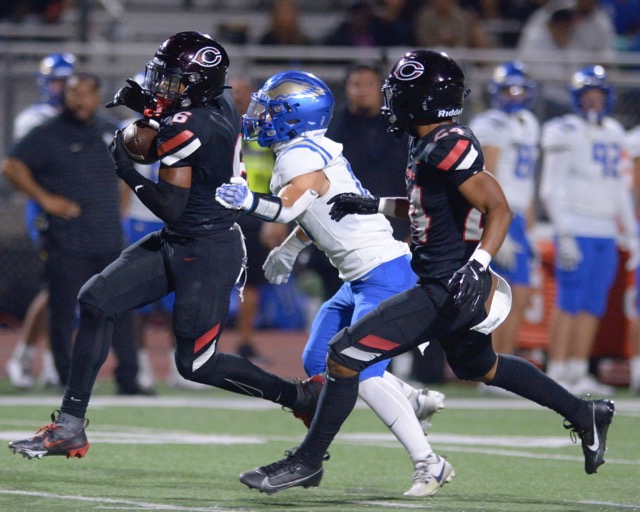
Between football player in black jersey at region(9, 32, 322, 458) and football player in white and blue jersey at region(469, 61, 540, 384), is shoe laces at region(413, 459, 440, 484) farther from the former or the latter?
football player in white and blue jersey at region(469, 61, 540, 384)

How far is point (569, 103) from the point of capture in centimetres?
1161

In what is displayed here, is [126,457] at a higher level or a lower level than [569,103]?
lower

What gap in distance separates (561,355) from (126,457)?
13.5 feet

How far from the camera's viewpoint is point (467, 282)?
4895mm

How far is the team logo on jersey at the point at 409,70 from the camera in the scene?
17.3 ft

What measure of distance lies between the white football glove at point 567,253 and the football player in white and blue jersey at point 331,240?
3897mm

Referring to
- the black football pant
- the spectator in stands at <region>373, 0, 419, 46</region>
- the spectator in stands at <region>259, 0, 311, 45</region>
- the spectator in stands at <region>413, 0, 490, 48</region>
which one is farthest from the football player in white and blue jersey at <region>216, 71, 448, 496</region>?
the spectator in stands at <region>373, 0, 419, 46</region>

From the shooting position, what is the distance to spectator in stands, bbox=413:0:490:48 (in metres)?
13.0

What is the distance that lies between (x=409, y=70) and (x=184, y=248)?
1187 mm

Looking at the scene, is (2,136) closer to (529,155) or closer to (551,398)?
(529,155)

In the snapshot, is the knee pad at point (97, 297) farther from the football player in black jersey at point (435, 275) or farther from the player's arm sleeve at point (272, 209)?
the football player in black jersey at point (435, 275)

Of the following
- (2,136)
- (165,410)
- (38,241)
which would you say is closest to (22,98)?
(2,136)

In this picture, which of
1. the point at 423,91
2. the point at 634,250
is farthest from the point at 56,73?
the point at 423,91

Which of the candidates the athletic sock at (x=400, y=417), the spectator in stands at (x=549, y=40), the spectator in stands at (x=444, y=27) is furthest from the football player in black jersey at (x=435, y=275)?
the spectator in stands at (x=444, y=27)
